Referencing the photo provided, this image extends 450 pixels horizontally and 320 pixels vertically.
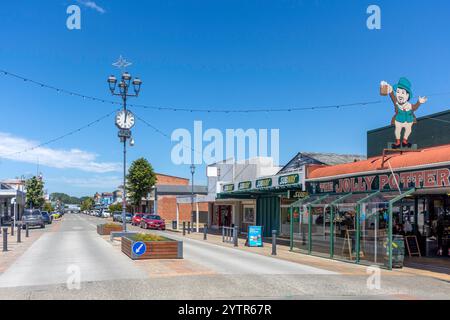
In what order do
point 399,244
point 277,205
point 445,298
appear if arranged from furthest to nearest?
point 277,205
point 399,244
point 445,298

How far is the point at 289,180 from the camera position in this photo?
84.6 feet

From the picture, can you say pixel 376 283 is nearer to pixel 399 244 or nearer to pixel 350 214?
pixel 399 244

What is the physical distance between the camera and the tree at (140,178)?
67.6 metres

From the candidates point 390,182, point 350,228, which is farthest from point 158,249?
point 390,182

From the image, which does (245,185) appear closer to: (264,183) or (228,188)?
(264,183)

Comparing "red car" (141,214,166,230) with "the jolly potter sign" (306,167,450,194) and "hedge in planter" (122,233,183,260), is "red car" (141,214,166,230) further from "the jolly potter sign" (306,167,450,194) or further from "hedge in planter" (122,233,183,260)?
"hedge in planter" (122,233,183,260)

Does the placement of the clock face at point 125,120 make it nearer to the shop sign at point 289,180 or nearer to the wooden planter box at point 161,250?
the shop sign at point 289,180

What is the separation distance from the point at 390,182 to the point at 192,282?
9560 millimetres

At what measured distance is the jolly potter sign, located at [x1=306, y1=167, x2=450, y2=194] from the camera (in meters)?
15.4

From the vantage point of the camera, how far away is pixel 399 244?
15.7 meters

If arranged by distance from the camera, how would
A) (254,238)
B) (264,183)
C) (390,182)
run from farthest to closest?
(264,183), (254,238), (390,182)

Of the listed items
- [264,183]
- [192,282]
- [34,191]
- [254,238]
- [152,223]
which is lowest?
[152,223]
